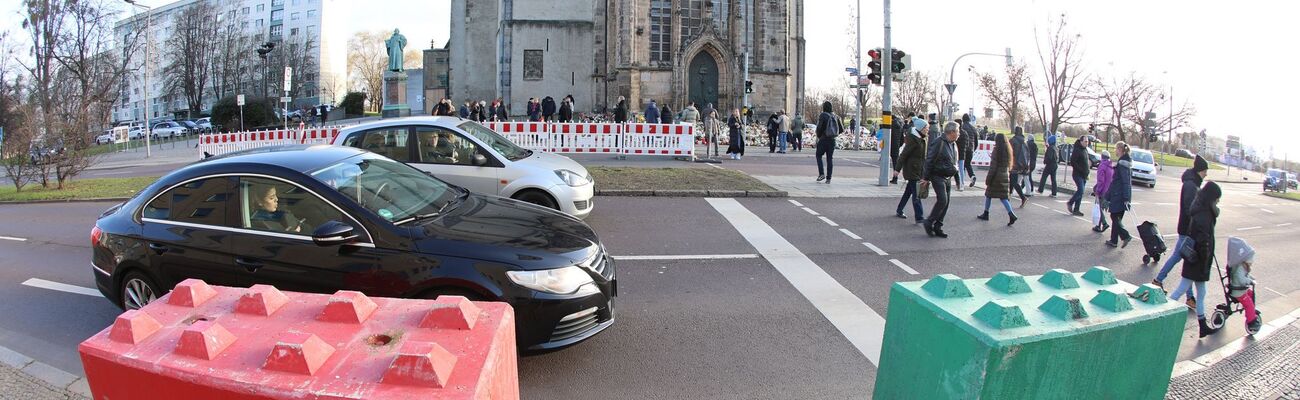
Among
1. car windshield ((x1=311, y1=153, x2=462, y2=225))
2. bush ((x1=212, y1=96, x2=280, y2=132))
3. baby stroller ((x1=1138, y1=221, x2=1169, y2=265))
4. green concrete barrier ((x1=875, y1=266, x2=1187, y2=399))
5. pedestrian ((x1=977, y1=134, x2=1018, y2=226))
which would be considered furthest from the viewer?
bush ((x1=212, y1=96, x2=280, y2=132))

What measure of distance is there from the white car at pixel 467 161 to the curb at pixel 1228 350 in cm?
624

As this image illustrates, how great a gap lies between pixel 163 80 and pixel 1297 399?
87456 mm

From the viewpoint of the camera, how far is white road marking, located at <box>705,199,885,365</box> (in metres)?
5.76

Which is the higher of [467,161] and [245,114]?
[245,114]

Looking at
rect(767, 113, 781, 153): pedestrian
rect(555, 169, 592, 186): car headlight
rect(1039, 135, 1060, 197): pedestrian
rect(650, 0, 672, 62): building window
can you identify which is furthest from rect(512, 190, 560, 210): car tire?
rect(650, 0, 672, 62): building window

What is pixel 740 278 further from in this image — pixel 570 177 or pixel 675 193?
pixel 675 193

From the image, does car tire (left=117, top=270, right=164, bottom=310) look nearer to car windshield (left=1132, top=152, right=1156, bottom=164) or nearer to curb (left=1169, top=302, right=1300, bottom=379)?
curb (left=1169, top=302, right=1300, bottom=379)

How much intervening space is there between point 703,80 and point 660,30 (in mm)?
3503

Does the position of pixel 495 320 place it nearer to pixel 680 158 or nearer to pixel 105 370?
pixel 105 370

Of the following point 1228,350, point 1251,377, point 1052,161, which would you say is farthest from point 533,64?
point 1251,377

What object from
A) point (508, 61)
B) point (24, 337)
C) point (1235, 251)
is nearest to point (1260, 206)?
point (1235, 251)

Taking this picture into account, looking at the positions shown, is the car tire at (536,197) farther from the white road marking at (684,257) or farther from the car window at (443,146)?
the white road marking at (684,257)

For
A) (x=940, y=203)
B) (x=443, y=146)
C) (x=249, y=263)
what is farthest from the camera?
(x=940, y=203)

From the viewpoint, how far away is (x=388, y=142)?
943 cm
